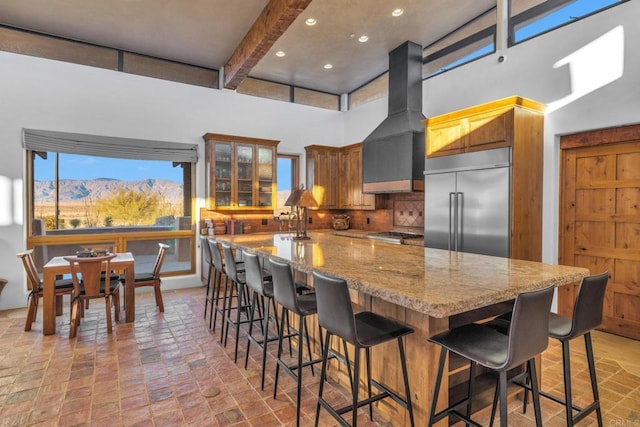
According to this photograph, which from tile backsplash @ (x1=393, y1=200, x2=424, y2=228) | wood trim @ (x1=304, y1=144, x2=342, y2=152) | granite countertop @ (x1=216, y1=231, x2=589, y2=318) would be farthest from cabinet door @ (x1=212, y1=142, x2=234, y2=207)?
granite countertop @ (x1=216, y1=231, x2=589, y2=318)

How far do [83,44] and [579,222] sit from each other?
655 centimetres

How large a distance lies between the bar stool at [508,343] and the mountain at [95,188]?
196 inches

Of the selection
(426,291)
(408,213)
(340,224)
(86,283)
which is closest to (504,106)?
(408,213)

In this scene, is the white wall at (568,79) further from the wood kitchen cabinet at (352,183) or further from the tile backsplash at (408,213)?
the wood kitchen cabinet at (352,183)

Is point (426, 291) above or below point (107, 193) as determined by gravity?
below

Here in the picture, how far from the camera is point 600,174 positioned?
11.5ft

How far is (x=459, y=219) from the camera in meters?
4.00

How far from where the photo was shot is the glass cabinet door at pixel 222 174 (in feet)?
18.0

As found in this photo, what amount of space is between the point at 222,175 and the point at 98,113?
6.12ft

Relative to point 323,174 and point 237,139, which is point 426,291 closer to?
point 237,139

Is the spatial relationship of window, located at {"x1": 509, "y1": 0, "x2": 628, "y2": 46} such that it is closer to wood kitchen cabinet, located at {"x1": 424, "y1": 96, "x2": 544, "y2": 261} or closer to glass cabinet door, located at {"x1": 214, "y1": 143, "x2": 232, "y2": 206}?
wood kitchen cabinet, located at {"x1": 424, "y1": 96, "x2": 544, "y2": 261}

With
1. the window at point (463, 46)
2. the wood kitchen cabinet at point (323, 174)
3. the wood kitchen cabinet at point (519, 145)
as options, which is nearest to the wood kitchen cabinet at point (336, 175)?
the wood kitchen cabinet at point (323, 174)

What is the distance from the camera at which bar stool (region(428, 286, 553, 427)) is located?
1.41m

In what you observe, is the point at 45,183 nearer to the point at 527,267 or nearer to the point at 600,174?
the point at 527,267
